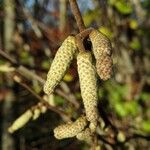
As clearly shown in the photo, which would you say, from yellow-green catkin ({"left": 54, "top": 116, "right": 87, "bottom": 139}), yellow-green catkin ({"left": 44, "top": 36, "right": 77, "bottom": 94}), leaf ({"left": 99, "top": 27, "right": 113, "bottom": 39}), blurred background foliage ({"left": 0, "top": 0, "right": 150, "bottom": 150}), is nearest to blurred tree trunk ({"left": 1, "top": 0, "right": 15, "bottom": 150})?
blurred background foliage ({"left": 0, "top": 0, "right": 150, "bottom": 150})

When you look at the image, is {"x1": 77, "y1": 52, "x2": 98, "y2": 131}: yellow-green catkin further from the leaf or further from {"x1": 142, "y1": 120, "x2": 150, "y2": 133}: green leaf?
the leaf

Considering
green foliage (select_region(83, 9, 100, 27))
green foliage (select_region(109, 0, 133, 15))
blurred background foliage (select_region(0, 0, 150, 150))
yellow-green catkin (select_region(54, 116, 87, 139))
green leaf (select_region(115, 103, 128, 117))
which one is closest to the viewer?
yellow-green catkin (select_region(54, 116, 87, 139))

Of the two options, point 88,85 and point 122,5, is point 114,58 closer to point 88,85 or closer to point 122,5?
point 122,5

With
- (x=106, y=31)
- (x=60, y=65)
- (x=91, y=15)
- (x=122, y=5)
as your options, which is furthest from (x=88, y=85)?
(x=91, y=15)

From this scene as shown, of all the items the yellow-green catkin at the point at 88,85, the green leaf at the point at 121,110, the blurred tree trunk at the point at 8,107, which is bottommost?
the green leaf at the point at 121,110

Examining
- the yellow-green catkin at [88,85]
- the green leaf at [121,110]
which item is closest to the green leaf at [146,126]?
the green leaf at [121,110]

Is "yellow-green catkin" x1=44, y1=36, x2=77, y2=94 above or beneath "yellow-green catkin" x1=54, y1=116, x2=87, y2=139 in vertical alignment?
above

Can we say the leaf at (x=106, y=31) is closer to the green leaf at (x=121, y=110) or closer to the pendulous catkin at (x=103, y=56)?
the green leaf at (x=121, y=110)

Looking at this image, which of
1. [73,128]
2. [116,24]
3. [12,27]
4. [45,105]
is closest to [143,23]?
[116,24]
